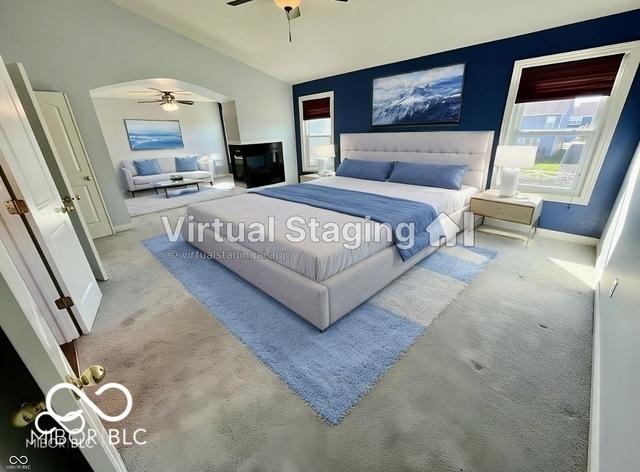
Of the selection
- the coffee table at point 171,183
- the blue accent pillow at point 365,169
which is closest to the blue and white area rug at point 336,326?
the blue accent pillow at point 365,169

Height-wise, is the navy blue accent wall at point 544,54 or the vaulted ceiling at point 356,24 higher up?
the vaulted ceiling at point 356,24

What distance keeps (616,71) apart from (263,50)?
454 centimetres

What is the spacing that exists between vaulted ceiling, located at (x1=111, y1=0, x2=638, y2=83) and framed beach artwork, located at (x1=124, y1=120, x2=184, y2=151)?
3900 millimetres

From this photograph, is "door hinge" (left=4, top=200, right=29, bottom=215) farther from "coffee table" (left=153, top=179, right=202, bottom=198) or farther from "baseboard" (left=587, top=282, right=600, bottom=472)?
"coffee table" (left=153, top=179, right=202, bottom=198)

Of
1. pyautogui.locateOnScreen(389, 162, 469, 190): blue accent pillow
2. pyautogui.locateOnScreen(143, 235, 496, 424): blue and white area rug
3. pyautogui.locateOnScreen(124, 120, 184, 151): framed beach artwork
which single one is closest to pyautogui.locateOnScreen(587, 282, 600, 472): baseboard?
pyautogui.locateOnScreen(143, 235, 496, 424): blue and white area rug

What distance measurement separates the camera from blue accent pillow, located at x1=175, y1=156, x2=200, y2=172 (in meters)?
7.66

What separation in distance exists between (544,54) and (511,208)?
5.71ft

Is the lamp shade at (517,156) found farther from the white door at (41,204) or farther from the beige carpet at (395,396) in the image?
the white door at (41,204)

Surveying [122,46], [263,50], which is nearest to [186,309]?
[122,46]

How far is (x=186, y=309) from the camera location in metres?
2.33

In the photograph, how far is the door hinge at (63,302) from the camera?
194cm

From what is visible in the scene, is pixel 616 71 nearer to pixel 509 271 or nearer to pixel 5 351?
pixel 509 271

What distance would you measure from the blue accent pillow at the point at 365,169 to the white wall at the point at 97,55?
8.54 ft

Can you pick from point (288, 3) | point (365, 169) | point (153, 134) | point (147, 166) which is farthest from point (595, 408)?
point (153, 134)
